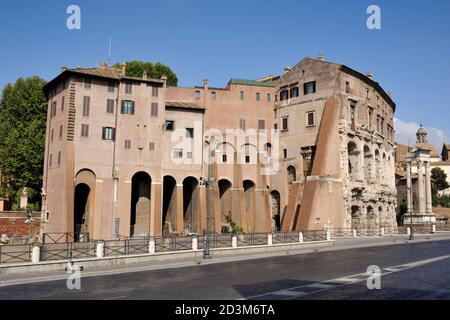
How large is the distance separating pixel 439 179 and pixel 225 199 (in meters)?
69.3

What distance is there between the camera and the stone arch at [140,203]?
45344 mm

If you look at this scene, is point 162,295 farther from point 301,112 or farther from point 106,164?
point 301,112

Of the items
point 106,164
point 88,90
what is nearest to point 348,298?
point 106,164

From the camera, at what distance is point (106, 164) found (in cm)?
4175

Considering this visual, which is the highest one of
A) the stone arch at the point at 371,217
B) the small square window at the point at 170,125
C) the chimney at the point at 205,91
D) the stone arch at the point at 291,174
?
the chimney at the point at 205,91

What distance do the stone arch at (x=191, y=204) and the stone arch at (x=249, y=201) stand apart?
6.44 meters

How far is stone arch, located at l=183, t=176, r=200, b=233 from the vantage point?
48.1 m

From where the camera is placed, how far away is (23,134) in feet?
164

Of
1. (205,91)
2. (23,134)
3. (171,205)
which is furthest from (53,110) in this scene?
(205,91)

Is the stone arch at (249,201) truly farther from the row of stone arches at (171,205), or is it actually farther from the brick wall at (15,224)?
the brick wall at (15,224)

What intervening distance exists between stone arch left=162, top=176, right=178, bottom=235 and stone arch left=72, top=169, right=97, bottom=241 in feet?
30.7

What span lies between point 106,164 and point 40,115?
1658cm

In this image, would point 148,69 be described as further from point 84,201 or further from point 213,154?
point 84,201

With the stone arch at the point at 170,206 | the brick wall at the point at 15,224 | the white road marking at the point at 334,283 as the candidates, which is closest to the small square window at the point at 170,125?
the stone arch at the point at 170,206
